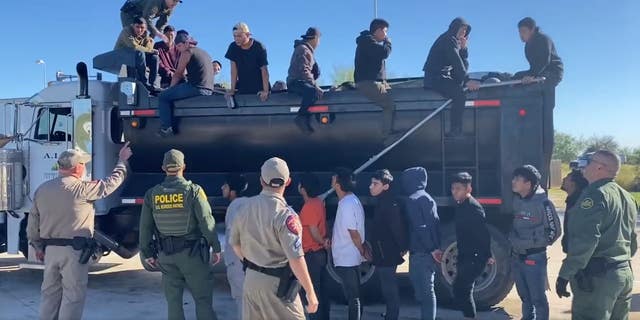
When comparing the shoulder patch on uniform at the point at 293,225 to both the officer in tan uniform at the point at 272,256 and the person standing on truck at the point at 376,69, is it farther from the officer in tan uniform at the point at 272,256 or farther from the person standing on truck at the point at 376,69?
the person standing on truck at the point at 376,69

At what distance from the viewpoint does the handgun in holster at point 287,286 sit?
11.4 ft

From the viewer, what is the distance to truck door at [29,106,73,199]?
719 cm

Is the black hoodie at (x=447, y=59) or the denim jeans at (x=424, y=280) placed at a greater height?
the black hoodie at (x=447, y=59)

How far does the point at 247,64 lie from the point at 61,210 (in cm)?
275

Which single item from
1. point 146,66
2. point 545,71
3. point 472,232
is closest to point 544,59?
point 545,71

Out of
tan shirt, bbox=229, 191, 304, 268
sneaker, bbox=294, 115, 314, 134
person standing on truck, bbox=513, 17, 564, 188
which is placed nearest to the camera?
tan shirt, bbox=229, 191, 304, 268

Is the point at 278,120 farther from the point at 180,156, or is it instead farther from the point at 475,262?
the point at 475,262

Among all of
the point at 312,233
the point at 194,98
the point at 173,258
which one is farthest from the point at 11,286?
the point at 312,233

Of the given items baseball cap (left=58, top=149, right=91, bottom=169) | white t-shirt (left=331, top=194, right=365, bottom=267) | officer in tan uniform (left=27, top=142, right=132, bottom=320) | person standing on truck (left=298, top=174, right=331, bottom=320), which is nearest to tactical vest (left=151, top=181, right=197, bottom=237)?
officer in tan uniform (left=27, top=142, right=132, bottom=320)

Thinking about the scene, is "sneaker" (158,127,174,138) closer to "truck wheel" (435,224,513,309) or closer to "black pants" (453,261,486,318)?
"truck wheel" (435,224,513,309)

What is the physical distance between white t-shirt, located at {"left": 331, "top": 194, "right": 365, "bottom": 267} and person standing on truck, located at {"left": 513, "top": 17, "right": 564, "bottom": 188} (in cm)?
228

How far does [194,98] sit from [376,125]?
2.30 m

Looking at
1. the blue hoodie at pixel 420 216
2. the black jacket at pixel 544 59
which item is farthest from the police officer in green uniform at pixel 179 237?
the black jacket at pixel 544 59

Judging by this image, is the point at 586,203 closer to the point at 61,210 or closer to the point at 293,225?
the point at 293,225
